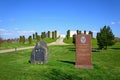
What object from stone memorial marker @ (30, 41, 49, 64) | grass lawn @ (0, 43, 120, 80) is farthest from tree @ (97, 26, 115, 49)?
stone memorial marker @ (30, 41, 49, 64)

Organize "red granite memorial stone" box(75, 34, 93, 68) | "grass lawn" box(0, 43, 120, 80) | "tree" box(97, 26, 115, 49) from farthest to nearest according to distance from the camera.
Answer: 1. "tree" box(97, 26, 115, 49)
2. "red granite memorial stone" box(75, 34, 93, 68)
3. "grass lawn" box(0, 43, 120, 80)

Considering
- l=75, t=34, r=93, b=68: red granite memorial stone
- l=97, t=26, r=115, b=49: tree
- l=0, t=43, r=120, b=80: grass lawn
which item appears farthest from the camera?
l=97, t=26, r=115, b=49: tree

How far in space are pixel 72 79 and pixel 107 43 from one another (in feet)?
90.7

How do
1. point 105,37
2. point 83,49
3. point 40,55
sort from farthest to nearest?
1. point 105,37
2. point 40,55
3. point 83,49

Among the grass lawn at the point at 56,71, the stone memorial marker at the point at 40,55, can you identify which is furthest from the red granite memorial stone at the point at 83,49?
the stone memorial marker at the point at 40,55

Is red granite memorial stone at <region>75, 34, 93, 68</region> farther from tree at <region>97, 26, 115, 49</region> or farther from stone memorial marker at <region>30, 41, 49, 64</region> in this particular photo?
tree at <region>97, 26, 115, 49</region>

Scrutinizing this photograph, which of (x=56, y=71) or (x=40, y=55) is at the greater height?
(x=40, y=55)

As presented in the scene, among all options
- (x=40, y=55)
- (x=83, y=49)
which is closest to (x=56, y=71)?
(x=83, y=49)

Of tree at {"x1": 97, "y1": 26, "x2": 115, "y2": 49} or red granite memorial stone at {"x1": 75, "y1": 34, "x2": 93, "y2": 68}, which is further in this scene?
tree at {"x1": 97, "y1": 26, "x2": 115, "y2": 49}

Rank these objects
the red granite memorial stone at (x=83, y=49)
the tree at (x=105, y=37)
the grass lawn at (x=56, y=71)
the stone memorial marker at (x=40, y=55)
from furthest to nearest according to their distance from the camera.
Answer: the tree at (x=105, y=37) < the stone memorial marker at (x=40, y=55) < the red granite memorial stone at (x=83, y=49) < the grass lawn at (x=56, y=71)

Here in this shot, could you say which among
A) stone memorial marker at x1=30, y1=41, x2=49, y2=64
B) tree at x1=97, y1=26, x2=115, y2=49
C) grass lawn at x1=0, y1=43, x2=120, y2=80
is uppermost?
tree at x1=97, y1=26, x2=115, y2=49

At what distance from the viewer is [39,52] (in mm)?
20547

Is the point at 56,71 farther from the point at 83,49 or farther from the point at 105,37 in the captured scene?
the point at 105,37

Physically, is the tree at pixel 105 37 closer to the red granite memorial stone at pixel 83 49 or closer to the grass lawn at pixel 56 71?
the grass lawn at pixel 56 71
